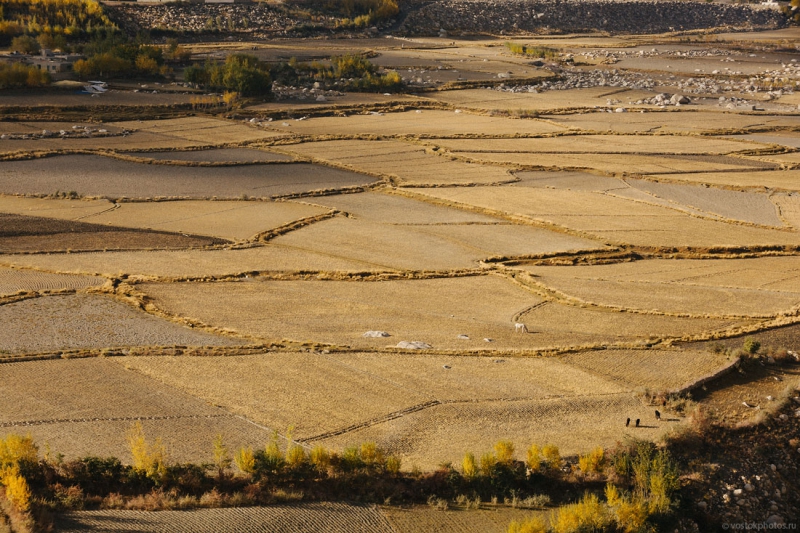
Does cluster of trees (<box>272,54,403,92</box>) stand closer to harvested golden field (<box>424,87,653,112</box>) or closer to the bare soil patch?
harvested golden field (<box>424,87,653,112</box>)

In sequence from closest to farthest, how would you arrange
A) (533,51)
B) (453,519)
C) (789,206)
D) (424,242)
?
1. (453,519)
2. (424,242)
3. (789,206)
4. (533,51)

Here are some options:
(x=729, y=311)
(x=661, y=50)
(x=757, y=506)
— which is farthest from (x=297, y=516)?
(x=661, y=50)

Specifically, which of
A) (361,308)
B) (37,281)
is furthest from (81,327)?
(361,308)

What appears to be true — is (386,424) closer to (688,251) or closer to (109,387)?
(109,387)

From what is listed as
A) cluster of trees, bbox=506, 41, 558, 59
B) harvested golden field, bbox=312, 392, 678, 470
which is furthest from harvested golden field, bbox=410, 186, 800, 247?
cluster of trees, bbox=506, 41, 558, 59

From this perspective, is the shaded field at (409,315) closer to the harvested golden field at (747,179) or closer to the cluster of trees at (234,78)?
the harvested golden field at (747,179)

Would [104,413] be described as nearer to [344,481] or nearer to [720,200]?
[344,481]
